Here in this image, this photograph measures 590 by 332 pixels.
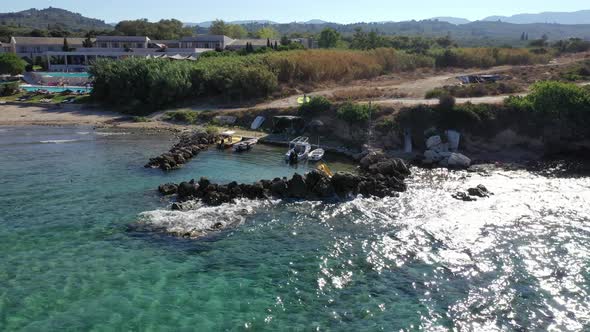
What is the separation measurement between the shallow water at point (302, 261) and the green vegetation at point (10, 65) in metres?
78.8

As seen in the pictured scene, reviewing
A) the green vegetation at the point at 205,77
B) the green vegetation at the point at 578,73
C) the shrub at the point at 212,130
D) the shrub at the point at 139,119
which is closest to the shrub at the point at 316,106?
the shrub at the point at 212,130

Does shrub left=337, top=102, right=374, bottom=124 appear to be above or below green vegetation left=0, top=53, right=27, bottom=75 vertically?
below

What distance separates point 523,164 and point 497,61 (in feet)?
215

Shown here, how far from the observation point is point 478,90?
64500 mm

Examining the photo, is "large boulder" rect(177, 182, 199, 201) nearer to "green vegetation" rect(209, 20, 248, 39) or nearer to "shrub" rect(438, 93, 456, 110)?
"shrub" rect(438, 93, 456, 110)

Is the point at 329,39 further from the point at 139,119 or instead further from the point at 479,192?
the point at 479,192

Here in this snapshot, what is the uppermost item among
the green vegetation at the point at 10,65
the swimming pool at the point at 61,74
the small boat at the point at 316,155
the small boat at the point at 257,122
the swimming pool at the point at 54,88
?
the green vegetation at the point at 10,65

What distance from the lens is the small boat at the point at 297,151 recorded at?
48.5m

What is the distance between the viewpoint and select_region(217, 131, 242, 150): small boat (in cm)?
5508

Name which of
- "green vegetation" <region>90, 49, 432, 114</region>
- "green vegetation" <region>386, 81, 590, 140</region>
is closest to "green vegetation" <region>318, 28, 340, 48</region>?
"green vegetation" <region>90, 49, 432, 114</region>

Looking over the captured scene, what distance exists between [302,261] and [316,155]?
2334 centimetres

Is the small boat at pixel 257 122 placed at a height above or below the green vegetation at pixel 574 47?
below

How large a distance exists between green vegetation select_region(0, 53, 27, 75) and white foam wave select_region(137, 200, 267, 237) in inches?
Answer: 3642

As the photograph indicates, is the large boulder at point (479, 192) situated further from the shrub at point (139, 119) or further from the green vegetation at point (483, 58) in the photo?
the green vegetation at point (483, 58)
